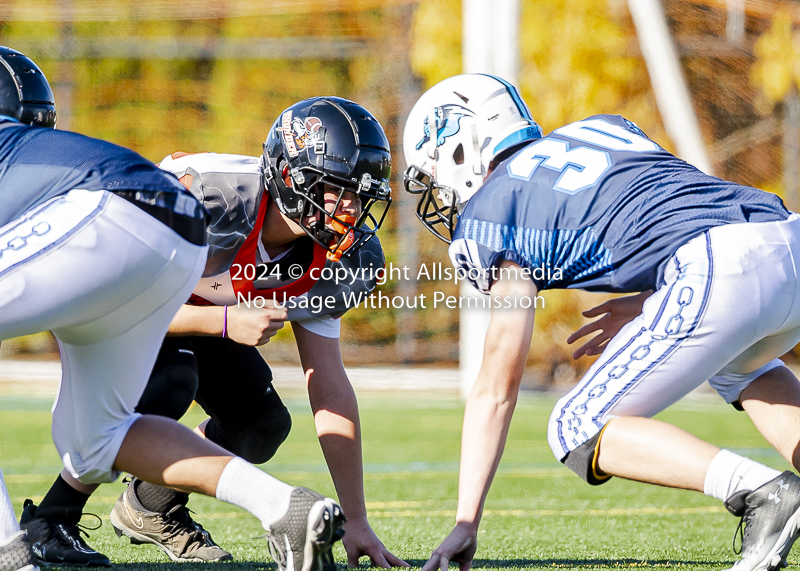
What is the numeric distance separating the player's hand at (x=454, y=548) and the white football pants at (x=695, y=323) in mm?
308

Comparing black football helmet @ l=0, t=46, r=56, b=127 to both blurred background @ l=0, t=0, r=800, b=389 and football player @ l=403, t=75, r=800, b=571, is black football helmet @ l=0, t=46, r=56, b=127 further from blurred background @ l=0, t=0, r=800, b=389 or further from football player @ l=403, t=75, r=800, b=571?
blurred background @ l=0, t=0, r=800, b=389

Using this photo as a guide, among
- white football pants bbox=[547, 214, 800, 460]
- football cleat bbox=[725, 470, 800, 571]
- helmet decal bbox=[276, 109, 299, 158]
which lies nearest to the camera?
football cleat bbox=[725, 470, 800, 571]

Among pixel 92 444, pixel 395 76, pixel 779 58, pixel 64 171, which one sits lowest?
pixel 395 76

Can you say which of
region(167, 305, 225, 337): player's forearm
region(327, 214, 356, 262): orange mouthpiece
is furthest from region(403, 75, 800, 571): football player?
region(167, 305, 225, 337): player's forearm

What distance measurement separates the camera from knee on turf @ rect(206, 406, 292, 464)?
3615 mm

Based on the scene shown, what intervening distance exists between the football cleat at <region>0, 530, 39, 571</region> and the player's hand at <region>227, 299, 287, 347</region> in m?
0.79

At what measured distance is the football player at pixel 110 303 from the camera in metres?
2.21

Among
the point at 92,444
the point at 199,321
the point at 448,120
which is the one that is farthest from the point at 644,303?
the point at 92,444

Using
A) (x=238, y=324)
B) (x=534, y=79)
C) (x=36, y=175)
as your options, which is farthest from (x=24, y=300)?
(x=534, y=79)

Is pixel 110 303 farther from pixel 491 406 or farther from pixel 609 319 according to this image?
pixel 609 319

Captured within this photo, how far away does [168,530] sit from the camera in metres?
3.33

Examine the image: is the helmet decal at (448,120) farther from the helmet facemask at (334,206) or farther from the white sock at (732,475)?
the white sock at (732,475)

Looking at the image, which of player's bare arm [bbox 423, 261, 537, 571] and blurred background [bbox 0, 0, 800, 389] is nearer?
player's bare arm [bbox 423, 261, 537, 571]

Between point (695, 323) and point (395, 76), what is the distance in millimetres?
11016
